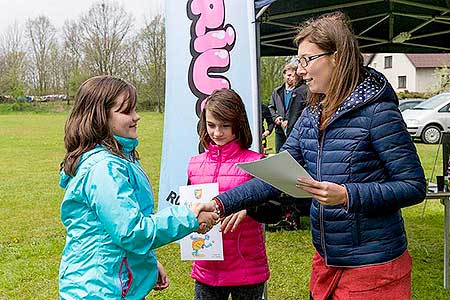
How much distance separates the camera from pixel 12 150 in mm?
17453

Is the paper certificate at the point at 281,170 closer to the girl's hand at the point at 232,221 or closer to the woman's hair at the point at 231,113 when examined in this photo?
the girl's hand at the point at 232,221

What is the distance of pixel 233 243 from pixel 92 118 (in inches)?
40.7

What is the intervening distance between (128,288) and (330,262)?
0.72 m

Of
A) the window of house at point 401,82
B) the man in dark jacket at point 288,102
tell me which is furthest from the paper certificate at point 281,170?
the window of house at point 401,82

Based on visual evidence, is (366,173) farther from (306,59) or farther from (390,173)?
(306,59)

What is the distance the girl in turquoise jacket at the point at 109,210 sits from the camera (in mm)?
1941

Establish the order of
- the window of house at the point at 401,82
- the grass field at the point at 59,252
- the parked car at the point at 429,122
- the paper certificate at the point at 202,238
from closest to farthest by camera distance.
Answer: the paper certificate at the point at 202,238 < the grass field at the point at 59,252 < the parked car at the point at 429,122 < the window of house at the point at 401,82

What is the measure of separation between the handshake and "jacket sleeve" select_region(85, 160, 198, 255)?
150 millimetres

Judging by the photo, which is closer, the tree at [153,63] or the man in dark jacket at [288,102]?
the man in dark jacket at [288,102]

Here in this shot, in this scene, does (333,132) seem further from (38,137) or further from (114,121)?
(38,137)

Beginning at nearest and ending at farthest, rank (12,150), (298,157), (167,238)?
(167,238) < (298,157) < (12,150)

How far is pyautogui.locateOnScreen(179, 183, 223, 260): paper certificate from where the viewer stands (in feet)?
8.66

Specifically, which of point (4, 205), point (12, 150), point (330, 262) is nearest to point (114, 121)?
point (330, 262)

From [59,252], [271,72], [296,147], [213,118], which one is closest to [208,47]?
[213,118]
